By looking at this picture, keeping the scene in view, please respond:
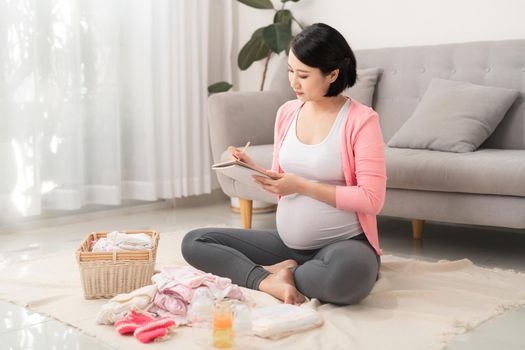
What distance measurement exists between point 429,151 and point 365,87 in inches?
25.2

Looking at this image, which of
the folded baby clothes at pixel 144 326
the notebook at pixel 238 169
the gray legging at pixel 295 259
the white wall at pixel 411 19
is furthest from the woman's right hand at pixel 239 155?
the white wall at pixel 411 19

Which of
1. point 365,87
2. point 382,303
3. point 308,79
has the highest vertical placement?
point 308,79

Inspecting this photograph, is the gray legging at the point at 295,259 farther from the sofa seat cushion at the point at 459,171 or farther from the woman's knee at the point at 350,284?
the sofa seat cushion at the point at 459,171

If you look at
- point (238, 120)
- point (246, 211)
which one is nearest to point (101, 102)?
point (238, 120)

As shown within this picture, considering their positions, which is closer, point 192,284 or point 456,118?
point 192,284

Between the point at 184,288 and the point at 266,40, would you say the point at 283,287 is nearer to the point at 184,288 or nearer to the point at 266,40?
the point at 184,288

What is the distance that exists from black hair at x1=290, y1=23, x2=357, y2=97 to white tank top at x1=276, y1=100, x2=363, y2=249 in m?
0.15

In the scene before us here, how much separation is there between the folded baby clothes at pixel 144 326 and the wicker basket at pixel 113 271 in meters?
0.27

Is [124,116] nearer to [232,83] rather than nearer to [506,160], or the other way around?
[232,83]

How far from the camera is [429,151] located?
297cm

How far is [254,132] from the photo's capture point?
349 centimetres

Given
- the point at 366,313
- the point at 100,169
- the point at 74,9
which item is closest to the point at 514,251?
the point at 366,313

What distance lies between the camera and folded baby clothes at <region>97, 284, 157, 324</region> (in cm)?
199

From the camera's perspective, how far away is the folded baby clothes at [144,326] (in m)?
1.87
